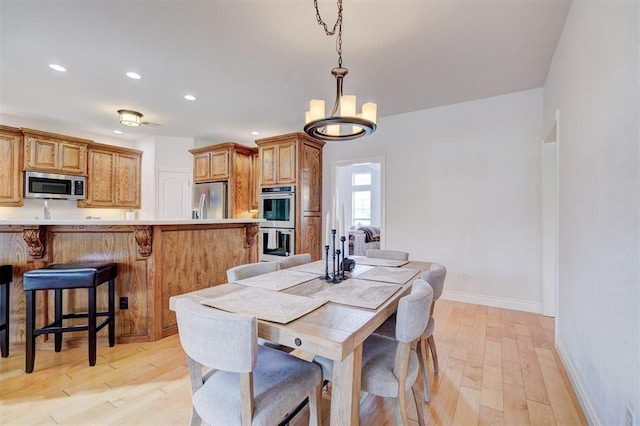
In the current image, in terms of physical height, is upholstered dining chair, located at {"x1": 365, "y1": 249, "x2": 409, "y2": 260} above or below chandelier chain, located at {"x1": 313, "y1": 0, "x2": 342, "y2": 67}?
below

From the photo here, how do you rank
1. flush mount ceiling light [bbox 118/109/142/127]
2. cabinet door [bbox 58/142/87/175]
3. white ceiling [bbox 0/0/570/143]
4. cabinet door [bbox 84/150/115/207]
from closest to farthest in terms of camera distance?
white ceiling [bbox 0/0/570/143] → flush mount ceiling light [bbox 118/109/142/127] → cabinet door [bbox 58/142/87/175] → cabinet door [bbox 84/150/115/207]

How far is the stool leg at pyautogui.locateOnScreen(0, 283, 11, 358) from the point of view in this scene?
2.26 meters

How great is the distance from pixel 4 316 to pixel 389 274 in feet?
10.1

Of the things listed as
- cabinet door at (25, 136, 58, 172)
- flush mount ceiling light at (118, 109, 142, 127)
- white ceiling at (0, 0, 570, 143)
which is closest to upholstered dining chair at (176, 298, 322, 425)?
white ceiling at (0, 0, 570, 143)

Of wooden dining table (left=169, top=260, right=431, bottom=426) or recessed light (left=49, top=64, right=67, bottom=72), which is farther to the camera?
recessed light (left=49, top=64, right=67, bottom=72)

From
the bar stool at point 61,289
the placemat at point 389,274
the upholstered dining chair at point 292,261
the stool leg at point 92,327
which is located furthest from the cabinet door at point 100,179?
the placemat at point 389,274

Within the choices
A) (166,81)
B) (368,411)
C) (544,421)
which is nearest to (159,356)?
(368,411)

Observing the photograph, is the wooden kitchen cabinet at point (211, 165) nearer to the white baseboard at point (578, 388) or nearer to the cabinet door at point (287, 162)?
the cabinet door at point (287, 162)

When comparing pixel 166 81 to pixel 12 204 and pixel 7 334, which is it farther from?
pixel 12 204

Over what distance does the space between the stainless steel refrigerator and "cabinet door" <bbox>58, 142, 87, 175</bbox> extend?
182 cm

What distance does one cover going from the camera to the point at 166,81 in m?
3.34

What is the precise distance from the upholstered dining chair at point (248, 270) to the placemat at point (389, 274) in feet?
2.21

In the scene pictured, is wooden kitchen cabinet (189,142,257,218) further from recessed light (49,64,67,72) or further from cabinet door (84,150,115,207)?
recessed light (49,64,67,72)

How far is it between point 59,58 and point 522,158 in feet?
17.0
